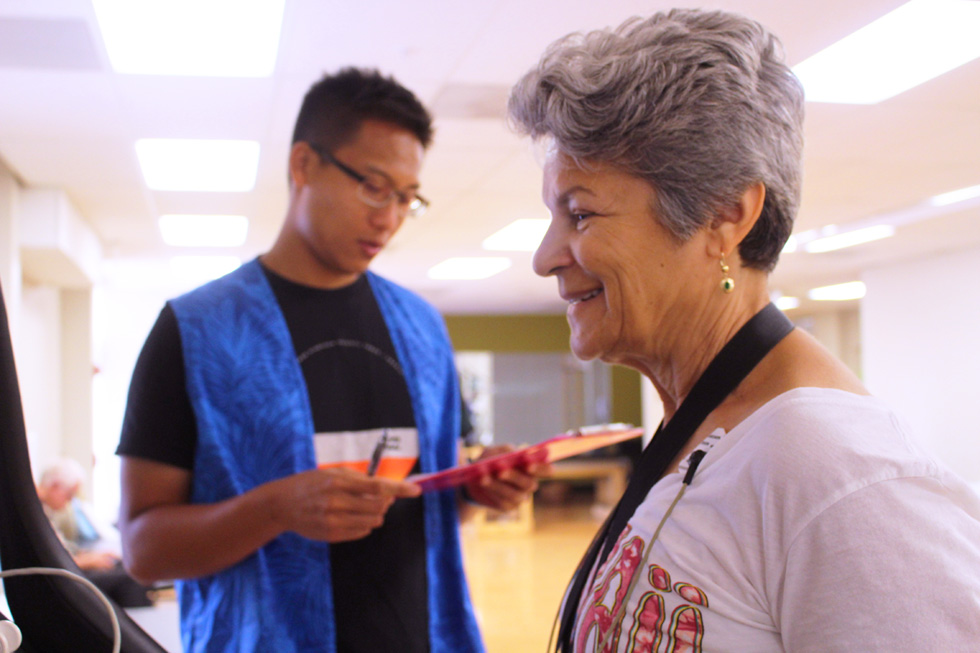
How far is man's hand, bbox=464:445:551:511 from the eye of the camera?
60.1 inches

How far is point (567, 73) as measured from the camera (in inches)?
36.3

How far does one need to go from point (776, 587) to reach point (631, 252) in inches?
14.8

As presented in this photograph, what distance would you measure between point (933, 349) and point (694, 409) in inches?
344

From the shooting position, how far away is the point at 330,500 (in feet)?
4.07

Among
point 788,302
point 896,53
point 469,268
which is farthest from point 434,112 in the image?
point 788,302

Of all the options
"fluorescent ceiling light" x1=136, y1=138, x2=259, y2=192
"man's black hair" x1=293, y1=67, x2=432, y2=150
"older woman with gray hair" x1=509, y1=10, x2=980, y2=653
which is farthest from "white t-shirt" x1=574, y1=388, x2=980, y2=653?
"fluorescent ceiling light" x1=136, y1=138, x2=259, y2=192

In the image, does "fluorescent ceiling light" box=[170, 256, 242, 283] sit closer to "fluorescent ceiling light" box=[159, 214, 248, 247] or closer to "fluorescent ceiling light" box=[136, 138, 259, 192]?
"fluorescent ceiling light" box=[159, 214, 248, 247]

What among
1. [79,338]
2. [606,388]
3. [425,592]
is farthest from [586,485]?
[425,592]

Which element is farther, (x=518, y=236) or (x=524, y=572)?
(x=524, y=572)

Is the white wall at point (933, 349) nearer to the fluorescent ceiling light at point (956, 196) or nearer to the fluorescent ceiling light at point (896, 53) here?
the fluorescent ceiling light at point (956, 196)

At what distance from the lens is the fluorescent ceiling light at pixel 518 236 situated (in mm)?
6880

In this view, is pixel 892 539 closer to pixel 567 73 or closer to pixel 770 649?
pixel 770 649

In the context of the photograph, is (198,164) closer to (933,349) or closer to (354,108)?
(354,108)

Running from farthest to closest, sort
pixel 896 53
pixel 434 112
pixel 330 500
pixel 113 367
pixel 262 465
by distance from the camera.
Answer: pixel 113 367 < pixel 434 112 < pixel 896 53 < pixel 262 465 < pixel 330 500
